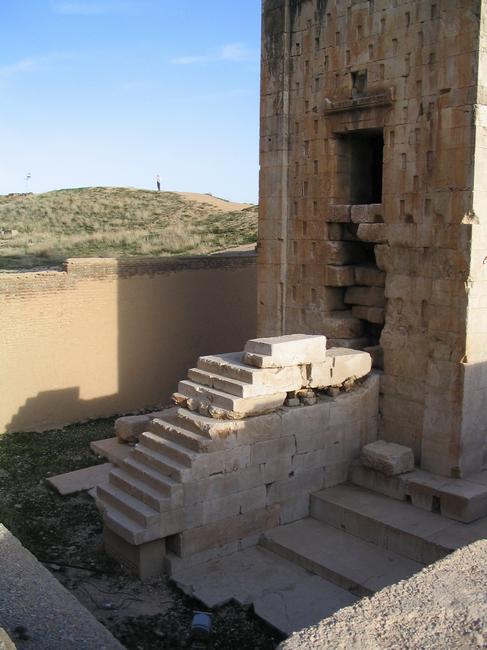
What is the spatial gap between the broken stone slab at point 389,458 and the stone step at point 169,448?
2.47 meters

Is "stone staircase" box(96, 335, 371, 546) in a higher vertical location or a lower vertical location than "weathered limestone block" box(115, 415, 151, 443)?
higher

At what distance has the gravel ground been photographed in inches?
141

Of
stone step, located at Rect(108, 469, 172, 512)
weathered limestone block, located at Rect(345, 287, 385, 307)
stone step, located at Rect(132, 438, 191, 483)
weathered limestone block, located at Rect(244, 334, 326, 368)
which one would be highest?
weathered limestone block, located at Rect(345, 287, 385, 307)

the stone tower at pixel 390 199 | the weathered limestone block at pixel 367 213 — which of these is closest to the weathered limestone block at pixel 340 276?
the stone tower at pixel 390 199

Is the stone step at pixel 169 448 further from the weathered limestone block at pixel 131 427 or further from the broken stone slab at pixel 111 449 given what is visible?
the weathered limestone block at pixel 131 427

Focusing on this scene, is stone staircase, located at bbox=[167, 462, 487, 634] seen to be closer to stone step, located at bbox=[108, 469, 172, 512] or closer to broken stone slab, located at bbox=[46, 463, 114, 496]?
stone step, located at bbox=[108, 469, 172, 512]

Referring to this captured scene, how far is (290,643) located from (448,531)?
4573 millimetres

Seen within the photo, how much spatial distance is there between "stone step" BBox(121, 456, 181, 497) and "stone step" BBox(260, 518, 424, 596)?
1.45m

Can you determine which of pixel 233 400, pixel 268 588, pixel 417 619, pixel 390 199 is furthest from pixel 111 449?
pixel 417 619

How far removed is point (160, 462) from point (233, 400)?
3.52ft

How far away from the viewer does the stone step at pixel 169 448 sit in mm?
7551

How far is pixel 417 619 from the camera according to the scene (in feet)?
12.5

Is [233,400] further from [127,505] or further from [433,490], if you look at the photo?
[433,490]

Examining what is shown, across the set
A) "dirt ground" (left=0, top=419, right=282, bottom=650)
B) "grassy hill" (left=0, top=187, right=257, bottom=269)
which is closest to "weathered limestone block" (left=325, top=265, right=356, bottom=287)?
"dirt ground" (left=0, top=419, right=282, bottom=650)
